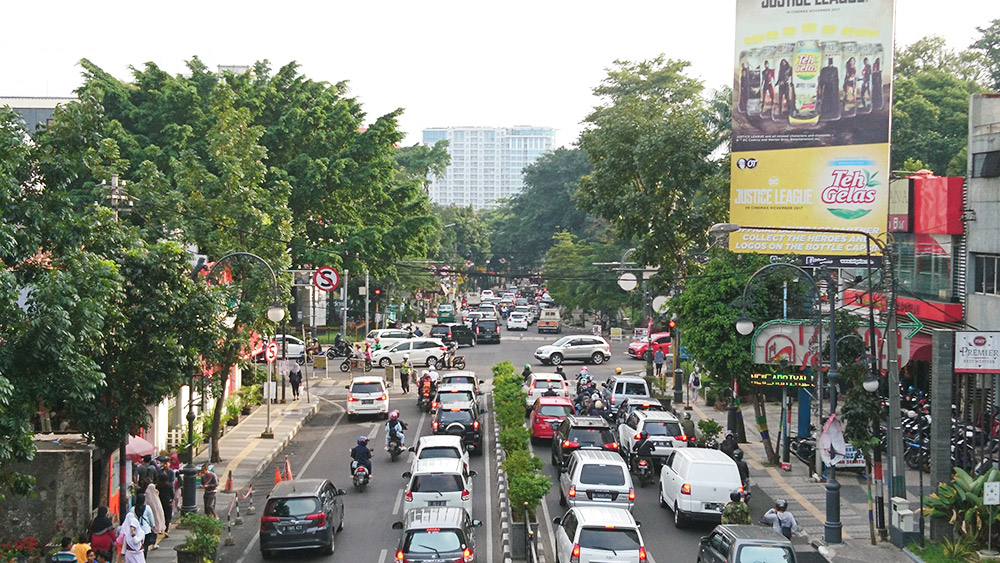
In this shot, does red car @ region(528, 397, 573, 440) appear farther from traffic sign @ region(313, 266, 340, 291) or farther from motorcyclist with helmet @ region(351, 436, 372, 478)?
traffic sign @ region(313, 266, 340, 291)

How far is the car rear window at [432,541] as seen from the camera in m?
18.1

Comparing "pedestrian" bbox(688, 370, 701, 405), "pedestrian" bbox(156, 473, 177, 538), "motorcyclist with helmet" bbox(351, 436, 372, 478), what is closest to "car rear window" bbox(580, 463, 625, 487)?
"motorcyclist with helmet" bbox(351, 436, 372, 478)

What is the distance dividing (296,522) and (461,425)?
455 inches

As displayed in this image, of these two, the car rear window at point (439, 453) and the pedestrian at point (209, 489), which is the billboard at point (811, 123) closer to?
the car rear window at point (439, 453)

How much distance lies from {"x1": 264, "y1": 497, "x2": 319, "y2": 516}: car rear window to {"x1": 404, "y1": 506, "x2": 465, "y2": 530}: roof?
2.35 m

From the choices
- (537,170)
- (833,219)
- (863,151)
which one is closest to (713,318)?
(833,219)

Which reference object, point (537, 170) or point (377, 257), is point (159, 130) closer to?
point (377, 257)

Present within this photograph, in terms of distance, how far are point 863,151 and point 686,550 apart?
16610 mm

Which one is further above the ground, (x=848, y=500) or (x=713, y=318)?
(x=713, y=318)

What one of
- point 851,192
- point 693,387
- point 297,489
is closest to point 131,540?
point 297,489

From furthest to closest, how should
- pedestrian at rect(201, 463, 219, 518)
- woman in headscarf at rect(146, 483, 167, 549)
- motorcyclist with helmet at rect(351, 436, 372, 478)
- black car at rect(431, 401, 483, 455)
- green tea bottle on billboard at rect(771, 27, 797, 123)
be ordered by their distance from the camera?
green tea bottle on billboard at rect(771, 27, 797, 123) → black car at rect(431, 401, 483, 455) → motorcyclist with helmet at rect(351, 436, 372, 478) → pedestrian at rect(201, 463, 219, 518) → woman in headscarf at rect(146, 483, 167, 549)

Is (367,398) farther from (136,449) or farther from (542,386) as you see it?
(136,449)

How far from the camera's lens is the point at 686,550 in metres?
21.6

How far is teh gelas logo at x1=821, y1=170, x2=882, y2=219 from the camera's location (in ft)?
107
